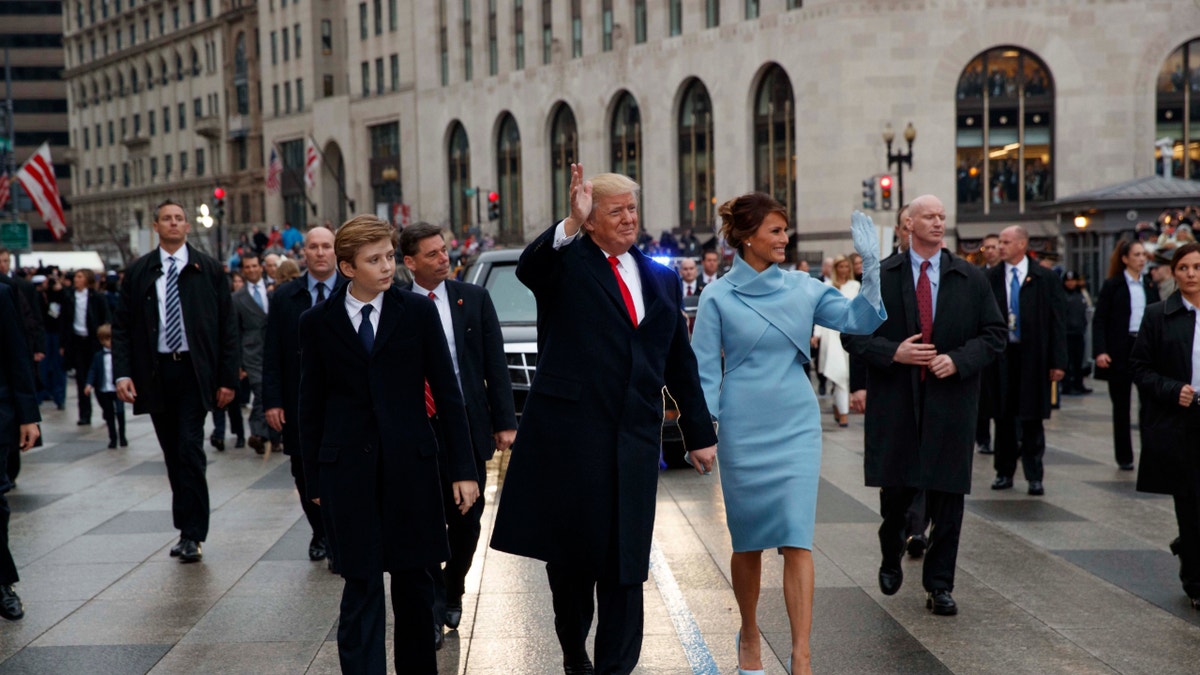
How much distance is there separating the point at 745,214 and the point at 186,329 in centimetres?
431

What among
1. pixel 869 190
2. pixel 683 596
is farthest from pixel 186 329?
pixel 869 190

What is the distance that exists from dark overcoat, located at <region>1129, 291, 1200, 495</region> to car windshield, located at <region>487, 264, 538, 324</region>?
741cm

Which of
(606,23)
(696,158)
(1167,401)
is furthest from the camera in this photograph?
(606,23)

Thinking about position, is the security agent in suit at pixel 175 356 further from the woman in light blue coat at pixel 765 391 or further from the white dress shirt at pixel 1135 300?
the white dress shirt at pixel 1135 300

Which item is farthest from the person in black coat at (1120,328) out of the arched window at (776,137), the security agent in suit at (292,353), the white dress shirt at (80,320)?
the arched window at (776,137)

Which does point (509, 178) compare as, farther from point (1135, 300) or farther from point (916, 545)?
point (916, 545)

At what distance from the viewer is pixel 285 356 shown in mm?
8398

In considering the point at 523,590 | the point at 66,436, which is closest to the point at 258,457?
the point at 66,436

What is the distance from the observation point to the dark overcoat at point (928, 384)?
7180 mm

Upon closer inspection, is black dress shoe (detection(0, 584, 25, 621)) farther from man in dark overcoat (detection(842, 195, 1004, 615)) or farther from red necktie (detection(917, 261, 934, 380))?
red necktie (detection(917, 261, 934, 380))

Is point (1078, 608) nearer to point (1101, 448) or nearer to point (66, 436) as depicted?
point (1101, 448)

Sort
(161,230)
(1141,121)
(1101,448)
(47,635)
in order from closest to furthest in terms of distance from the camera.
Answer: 1. (47,635)
2. (161,230)
3. (1101,448)
4. (1141,121)

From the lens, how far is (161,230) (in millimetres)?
8703

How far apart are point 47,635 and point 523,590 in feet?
8.26
